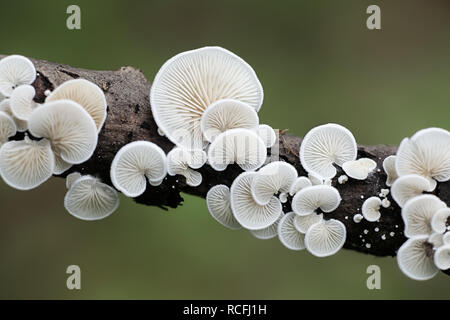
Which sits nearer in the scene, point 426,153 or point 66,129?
point 66,129

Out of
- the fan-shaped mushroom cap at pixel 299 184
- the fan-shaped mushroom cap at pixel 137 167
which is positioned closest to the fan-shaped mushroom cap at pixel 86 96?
the fan-shaped mushroom cap at pixel 137 167

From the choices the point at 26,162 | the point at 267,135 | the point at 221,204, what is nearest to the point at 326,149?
the point at 267,135

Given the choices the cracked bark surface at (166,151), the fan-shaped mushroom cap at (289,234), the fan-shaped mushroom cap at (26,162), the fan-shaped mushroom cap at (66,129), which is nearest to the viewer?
the fan-shaped mushroom cap at (66,129)

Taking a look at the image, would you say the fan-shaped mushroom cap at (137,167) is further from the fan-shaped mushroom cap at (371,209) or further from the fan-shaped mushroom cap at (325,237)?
the fan-shaped mushroom cap at (371,209)

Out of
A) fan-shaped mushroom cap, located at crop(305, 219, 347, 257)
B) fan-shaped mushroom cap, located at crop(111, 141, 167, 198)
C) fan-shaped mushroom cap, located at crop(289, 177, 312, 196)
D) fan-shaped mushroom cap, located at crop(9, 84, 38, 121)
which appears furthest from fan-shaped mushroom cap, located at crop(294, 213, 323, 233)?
fan-shaped mushroom cap, located at crop(9, 84, 38, 121)

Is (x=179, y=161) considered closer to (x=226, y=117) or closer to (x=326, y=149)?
(x=226, y=117)

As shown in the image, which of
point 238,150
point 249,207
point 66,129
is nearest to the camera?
point 66,129

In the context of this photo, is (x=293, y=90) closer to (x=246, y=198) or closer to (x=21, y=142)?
(x=246, y=198)

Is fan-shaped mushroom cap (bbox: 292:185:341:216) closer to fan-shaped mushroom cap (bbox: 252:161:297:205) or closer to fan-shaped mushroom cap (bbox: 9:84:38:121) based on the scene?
fan-shaped mushroom cap (bbox: 252:161:297:205)
